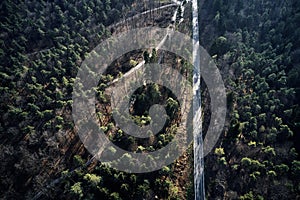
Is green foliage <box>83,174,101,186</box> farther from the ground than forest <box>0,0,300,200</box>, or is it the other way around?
forest <box>0,0,300,200</box>

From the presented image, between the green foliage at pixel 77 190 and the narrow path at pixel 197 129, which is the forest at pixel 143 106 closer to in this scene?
the green foliage at pixel 77 190

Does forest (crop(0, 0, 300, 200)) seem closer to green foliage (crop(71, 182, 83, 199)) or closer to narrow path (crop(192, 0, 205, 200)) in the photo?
green foliage (crop(71, 182, 83, 199))

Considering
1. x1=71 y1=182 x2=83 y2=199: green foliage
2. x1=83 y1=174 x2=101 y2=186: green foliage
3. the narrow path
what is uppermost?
the narrow path

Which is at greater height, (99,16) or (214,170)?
(99,16)

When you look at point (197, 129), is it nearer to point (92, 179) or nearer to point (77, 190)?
point (92, 179)

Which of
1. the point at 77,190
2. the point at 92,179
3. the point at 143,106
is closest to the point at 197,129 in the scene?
the point at 143,106

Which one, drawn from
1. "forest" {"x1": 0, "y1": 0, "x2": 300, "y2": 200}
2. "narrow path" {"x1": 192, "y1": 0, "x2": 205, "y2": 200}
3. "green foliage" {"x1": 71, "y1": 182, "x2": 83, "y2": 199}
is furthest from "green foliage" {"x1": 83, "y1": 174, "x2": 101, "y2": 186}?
"narrow path" {"x1": 192, "y1": 0, "x2": 205, "y2": 200}

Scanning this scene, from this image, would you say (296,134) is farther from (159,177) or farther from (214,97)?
(159,177)

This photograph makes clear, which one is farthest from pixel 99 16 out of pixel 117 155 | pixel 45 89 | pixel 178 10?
pixel 117 155

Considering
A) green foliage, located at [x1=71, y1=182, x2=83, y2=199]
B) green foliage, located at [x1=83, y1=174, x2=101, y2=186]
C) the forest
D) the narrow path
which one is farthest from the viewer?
the narrow path
